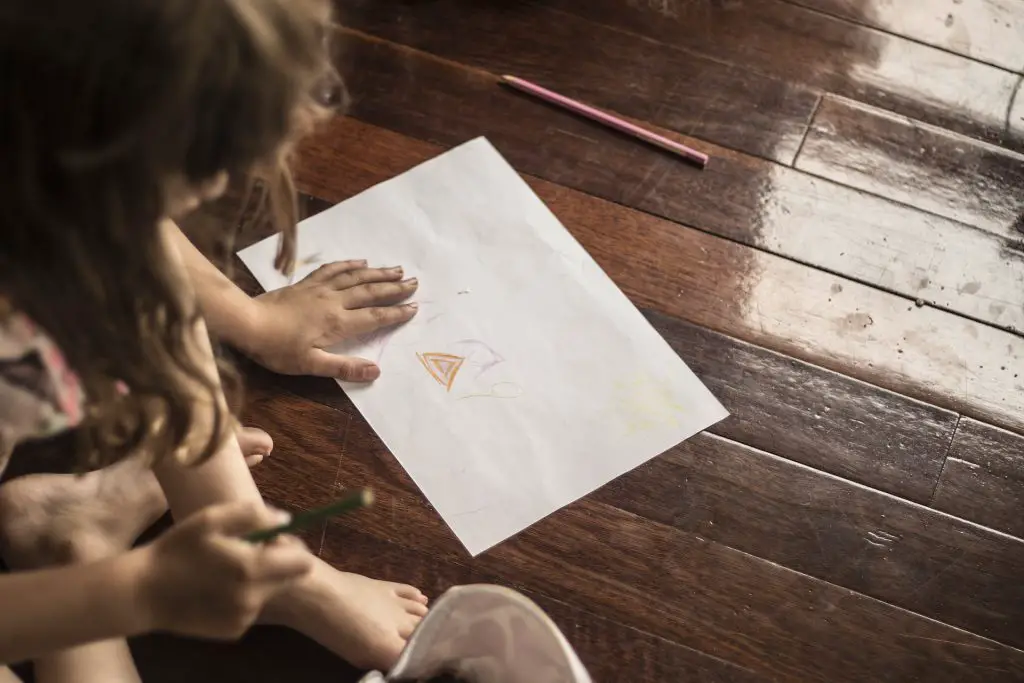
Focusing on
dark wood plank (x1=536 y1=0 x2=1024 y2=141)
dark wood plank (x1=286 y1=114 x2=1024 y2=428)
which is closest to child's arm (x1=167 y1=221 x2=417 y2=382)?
dark wood plank (x1=286 y1=114 x2=1024 y2=428)

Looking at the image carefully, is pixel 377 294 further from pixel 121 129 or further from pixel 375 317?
pixel 121 129

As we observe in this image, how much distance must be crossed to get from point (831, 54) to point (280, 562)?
2.40ft

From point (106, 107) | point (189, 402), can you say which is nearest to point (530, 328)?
point (189, 402)

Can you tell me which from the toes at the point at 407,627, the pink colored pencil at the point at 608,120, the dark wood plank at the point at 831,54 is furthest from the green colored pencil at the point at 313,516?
the dark wood plank at the point at 831,54

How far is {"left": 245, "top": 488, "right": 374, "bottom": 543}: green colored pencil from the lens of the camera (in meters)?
0.37

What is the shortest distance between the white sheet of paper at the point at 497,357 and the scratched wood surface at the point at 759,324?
0.06 feet

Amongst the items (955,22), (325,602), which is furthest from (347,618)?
(955,22)

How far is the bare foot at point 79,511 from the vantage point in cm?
65

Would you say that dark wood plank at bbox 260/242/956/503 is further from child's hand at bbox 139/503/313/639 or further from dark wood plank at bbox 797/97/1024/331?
child's hand at bbox 139/503/313/639

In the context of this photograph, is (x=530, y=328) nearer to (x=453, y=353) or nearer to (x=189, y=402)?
(x=453, y=353)

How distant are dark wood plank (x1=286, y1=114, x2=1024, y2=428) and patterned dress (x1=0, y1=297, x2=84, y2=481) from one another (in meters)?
0.29

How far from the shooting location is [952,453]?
29.3 inches

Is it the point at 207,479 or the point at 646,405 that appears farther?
the point at 646,405

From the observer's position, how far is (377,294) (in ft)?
2.43
